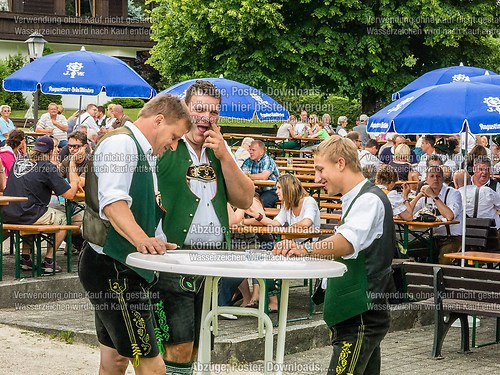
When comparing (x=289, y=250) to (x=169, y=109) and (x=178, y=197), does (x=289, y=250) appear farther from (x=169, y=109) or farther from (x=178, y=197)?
(x=169, y=109)

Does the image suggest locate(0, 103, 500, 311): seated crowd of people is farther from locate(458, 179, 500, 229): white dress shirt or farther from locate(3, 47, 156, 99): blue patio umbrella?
locate(3, 47, 156, 99): blue patio umbrella

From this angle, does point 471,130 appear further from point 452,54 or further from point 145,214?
point 452,54

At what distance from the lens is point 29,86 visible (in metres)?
15.5

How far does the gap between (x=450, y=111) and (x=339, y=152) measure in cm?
508

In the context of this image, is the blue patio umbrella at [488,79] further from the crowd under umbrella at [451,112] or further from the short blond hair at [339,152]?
the short blond hair at [339,152]

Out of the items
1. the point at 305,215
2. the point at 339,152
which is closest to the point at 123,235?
the point at 339,152

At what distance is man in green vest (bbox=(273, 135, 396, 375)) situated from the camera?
504cm

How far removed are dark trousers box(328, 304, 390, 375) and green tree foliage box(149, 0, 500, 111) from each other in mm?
26995

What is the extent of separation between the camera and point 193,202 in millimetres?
5430

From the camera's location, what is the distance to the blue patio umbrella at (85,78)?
1478 cm

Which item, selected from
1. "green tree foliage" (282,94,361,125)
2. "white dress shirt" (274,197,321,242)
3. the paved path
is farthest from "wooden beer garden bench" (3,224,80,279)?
"green tree foliage" (282,94,361,125)

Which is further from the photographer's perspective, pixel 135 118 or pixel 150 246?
pixel 135 118

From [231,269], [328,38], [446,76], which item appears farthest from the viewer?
[328,38]

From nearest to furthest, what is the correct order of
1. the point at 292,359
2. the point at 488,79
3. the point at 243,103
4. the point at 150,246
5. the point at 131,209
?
the point at 150,246 → the point at 131,209 → the point at 292,359 → the point at 488,79 → the point at 243,103
